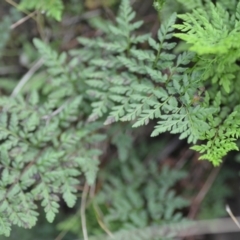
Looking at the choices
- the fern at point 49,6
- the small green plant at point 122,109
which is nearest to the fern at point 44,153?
the small green plant at point 122,109

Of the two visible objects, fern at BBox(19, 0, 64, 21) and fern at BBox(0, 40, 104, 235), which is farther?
fern at BBox(19, 0, 64, 21)

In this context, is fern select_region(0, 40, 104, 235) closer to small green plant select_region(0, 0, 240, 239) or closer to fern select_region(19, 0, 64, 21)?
small green plant select_region(0, 0, 240, 239)

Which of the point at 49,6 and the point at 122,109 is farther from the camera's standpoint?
the point at 49,6

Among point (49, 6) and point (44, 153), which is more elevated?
point (49, 6)

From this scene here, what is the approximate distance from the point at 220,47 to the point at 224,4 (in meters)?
0.49

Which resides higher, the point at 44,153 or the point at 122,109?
the point at 122,109

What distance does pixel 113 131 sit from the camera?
1850 mm

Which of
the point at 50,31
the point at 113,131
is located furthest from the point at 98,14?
the point at 113,131

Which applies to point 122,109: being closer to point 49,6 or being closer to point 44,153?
point 44,153

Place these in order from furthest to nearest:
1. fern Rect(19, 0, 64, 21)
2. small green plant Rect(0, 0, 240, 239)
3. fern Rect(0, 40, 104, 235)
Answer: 1. fern Rect(19, 0, 64, 21)
2. fern Rect(0, 40, 104, 235)
3. small green plant Rect(0, 0, 240, 239)

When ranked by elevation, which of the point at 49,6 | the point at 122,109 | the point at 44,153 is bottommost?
the point at 44,153

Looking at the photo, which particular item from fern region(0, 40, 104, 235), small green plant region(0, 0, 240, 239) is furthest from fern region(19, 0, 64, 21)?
fern region(0, 40, 104, 235)

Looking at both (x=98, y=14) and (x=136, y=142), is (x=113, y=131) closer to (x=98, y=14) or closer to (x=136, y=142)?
(x=136, y=142)

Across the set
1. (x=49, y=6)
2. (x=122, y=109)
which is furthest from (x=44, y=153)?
(x=49, y=6)
